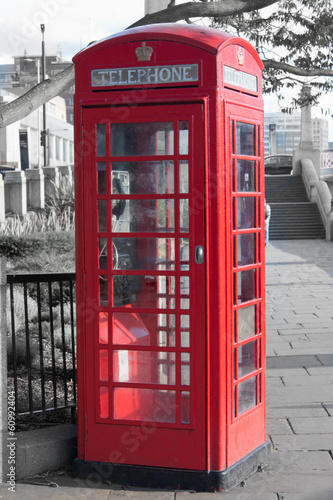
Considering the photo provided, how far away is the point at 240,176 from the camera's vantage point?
13.2ft

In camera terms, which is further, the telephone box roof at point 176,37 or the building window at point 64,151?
the building window at point 64,151

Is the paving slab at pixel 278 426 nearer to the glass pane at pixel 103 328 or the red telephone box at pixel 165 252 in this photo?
the red telephone box at pixel 165 252

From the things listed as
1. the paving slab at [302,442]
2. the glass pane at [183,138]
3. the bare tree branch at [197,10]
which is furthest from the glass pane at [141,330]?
the bare tree branch at [197,10]

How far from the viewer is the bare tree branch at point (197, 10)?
23.5ft

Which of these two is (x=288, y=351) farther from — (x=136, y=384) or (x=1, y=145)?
(x=1, y=145)

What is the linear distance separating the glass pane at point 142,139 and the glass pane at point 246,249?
71 centimetres

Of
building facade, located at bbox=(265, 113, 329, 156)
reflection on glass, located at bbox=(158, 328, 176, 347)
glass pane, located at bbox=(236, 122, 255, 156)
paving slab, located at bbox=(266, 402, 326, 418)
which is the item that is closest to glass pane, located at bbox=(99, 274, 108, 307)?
reflection on glass, located at bbox=(158, 328, 176, 347)

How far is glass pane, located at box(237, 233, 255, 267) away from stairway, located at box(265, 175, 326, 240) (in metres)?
20.4

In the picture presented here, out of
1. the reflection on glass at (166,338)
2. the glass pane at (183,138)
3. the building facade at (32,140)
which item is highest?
the building facade at (32,140)

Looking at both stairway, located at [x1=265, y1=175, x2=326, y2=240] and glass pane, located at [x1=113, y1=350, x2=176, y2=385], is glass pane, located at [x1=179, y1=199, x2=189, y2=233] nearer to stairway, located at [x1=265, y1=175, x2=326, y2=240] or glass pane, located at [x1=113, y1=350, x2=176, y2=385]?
glass pane, located at [x1=113, y1=350, x2=176, y2=385]

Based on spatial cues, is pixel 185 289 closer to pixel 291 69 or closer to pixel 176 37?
pixel 176 37

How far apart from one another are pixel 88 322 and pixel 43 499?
3.43 ft

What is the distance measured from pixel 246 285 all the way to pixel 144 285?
64 cm

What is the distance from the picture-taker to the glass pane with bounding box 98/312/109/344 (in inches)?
157
